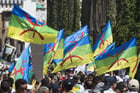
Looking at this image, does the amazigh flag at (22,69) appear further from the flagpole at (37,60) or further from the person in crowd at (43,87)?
the person in crowd at (43,87)

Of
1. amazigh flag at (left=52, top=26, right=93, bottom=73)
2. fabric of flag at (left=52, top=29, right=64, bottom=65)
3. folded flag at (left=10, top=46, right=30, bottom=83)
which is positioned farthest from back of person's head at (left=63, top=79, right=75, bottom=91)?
fabric of flag at (left=52, top=29, right=64, bottom=65)

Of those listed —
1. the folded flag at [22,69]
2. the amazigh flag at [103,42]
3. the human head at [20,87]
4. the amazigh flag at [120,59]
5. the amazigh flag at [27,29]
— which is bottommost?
the amazigh flag at [103,42]

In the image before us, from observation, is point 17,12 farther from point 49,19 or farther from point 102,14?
point 49,19

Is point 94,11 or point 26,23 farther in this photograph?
point 94,11

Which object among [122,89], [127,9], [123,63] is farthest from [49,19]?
[122,89]

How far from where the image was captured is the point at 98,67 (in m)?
18.1

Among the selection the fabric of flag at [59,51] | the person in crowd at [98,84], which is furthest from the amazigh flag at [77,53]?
the person in crowd at [98,84]

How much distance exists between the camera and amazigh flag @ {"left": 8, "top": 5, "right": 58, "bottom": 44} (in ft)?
54.7

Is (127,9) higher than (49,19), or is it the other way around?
(127,9)

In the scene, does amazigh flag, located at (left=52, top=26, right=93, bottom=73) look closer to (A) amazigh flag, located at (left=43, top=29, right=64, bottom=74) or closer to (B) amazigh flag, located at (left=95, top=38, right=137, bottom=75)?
(A) amazigh flag, located at (left=43, top=29, right=64, bottom=74)

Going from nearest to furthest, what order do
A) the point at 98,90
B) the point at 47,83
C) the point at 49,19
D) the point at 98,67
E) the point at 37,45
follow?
the point at 98,90 → the point at 47,83 → the point at 37,45 → the point at 98,67 → the point at 49,19

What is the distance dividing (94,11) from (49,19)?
69.3ft

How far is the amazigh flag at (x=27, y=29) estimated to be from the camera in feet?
54.7

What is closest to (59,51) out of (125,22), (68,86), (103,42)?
(103,42)
